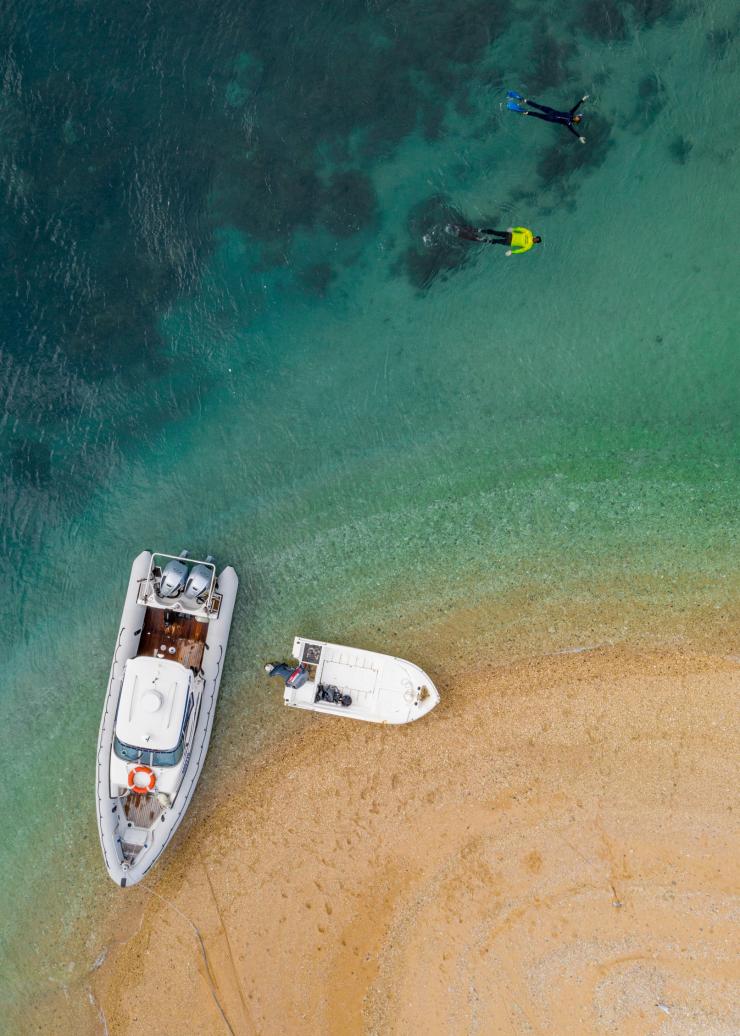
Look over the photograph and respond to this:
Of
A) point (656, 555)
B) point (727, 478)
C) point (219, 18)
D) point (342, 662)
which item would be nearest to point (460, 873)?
point (342, 662)

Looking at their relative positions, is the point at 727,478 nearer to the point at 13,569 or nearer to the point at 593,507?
the point at 593,507

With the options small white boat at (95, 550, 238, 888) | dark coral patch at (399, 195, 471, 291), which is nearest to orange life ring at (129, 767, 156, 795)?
small white boat at (95, 550, 238, 888)

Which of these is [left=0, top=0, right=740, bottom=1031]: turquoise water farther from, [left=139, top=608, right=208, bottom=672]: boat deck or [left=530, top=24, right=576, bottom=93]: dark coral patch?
[left=139, top=608, right=208, bottom=672]: boat deck

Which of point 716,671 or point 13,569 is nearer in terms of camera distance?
point 716,671

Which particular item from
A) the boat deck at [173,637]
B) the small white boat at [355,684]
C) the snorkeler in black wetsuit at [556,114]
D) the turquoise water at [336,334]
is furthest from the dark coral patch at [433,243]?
the boat deck at [173,637]

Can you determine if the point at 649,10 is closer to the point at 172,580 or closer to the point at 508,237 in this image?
the point at 508,237

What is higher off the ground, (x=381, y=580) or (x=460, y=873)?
(x=381, y=580)

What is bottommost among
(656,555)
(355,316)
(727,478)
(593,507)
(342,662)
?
(342,662)

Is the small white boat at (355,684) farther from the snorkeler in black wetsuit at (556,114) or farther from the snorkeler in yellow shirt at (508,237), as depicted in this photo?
the snorkeler in black wetsuit at (556,114)
